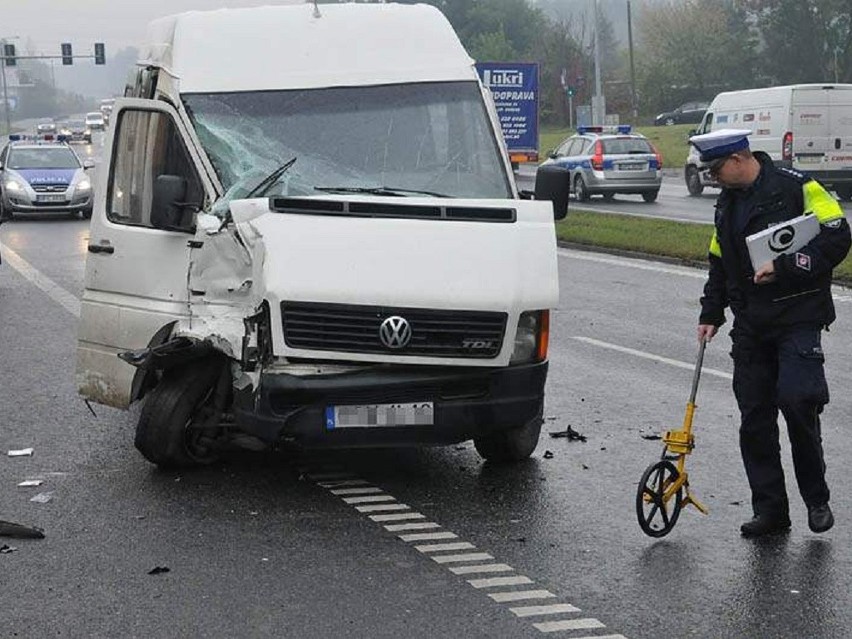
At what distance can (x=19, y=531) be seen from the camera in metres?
7.05

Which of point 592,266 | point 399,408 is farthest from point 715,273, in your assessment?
point 592,266

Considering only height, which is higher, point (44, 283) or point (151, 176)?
point (151, 176)

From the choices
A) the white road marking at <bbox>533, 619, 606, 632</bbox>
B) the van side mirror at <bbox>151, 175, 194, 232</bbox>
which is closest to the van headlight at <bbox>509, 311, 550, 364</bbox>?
the van side mirror at <bbox>151, 175, 194, 232</bbox>

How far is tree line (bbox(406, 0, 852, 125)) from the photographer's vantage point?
79500mm

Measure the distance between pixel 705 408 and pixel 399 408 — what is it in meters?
3.19

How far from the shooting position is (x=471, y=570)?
6336mm

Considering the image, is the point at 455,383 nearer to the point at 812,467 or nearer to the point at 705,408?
the point at 812,467

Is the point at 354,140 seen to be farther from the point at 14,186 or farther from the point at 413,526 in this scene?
the point at 14,186

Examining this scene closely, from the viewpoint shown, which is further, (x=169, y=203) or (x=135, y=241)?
(x=135, y=241)

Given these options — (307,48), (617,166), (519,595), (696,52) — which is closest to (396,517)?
(519,595)

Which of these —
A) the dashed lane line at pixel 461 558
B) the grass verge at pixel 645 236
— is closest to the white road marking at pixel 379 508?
the dashed lane line at pixel 461 558

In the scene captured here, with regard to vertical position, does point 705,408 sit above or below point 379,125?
below

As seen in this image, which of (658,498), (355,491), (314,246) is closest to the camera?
(658,498)

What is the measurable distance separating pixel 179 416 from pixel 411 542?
1.78m
